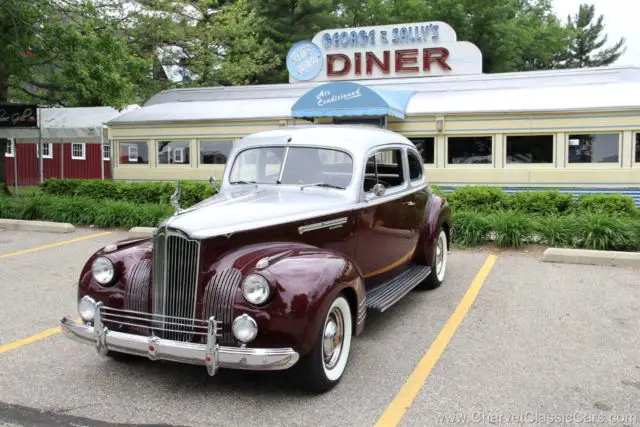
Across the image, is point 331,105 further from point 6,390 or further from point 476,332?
point 6,390

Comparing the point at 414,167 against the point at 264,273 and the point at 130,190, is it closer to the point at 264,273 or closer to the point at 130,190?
the point at 264,273

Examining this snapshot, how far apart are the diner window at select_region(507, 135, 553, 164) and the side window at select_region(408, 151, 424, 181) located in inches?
307

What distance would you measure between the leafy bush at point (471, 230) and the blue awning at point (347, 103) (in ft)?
14.1

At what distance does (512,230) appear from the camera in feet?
32.9

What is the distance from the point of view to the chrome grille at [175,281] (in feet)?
13.7

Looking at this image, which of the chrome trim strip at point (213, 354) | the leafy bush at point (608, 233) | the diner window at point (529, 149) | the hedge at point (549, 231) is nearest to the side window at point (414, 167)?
the hedge at point (549, 231)

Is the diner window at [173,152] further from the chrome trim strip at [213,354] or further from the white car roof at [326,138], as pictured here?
the chrome trim strip at [213,354]

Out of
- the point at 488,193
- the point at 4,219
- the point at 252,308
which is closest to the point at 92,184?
the point at 4,219

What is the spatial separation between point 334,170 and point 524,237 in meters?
5.53

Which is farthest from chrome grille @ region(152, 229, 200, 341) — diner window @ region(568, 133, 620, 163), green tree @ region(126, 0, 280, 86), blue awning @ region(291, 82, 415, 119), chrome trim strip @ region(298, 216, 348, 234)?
green tree @ region(126, 0, 280, 86)

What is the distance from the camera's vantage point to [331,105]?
14852 mm

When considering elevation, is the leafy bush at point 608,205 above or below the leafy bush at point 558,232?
above

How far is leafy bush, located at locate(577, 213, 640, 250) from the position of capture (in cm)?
939

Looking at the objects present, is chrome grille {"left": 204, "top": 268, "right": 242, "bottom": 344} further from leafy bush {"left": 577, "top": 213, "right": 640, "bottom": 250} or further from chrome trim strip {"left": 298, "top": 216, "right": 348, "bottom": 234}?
leafy bush {"left": 577, "top": 213, "right": 640, "bottom": 250}
